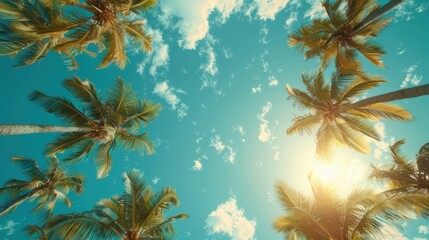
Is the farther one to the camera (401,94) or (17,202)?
(17,202)

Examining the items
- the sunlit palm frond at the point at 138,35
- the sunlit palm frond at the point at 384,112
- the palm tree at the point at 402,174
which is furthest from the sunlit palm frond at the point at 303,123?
the sunlit palm frond at the point at 138,35

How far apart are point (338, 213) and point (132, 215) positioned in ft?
25.4

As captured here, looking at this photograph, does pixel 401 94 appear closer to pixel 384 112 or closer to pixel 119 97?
pixel 384 112

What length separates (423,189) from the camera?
991 cm

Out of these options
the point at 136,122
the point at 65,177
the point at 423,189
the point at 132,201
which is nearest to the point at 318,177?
the point at 423,189

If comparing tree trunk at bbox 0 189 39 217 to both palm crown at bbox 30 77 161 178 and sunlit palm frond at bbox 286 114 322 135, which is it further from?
sunlit palm frond at bbox 286 114 322 135

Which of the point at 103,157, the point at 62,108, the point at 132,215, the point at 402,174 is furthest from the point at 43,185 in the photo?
the point at 402,174

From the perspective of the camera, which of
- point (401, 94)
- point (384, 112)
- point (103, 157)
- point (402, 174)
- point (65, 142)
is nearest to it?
point (401, 94)

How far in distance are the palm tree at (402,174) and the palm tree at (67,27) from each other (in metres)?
12.3

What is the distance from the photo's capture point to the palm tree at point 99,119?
10.1 m

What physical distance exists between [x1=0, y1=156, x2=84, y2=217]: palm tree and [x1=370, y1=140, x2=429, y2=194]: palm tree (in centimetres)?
1575

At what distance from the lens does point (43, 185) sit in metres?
14.1

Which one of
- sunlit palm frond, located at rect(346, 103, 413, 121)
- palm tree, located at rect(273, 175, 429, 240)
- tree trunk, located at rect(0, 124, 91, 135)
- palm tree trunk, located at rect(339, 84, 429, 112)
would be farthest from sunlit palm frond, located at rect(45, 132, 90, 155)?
sunlit palm frond, located at rect(346, 103, 413, 121)

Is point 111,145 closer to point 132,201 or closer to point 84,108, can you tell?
point 84,108
